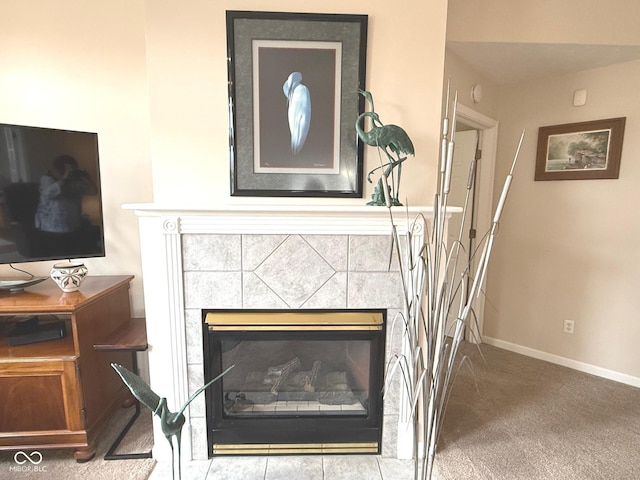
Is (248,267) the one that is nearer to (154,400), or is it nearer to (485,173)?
(154,400)

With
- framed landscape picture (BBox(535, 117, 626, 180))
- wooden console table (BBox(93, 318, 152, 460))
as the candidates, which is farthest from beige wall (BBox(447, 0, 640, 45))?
wooden console table (BBox(93, 318, 152, 460))

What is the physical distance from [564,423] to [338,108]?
7.48 feet

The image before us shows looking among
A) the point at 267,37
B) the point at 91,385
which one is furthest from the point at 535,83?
the point at 91,385

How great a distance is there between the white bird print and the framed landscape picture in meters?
2.08

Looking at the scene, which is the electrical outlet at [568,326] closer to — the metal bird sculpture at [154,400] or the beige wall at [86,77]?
the metal bird sculpture at [154,400]

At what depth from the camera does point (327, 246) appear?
1621mm

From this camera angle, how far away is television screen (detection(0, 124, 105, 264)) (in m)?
1.63

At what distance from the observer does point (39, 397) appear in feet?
5.34

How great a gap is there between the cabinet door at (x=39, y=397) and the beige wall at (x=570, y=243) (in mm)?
3081

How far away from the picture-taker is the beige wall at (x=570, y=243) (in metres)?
2.36

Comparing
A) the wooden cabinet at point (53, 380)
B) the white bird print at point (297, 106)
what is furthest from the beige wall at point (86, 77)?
the white bird print at point (297, 106)

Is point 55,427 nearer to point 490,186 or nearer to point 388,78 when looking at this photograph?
point 388,78

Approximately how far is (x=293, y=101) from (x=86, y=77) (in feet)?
4.34

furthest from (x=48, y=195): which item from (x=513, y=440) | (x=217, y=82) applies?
(x=513, y=440)
